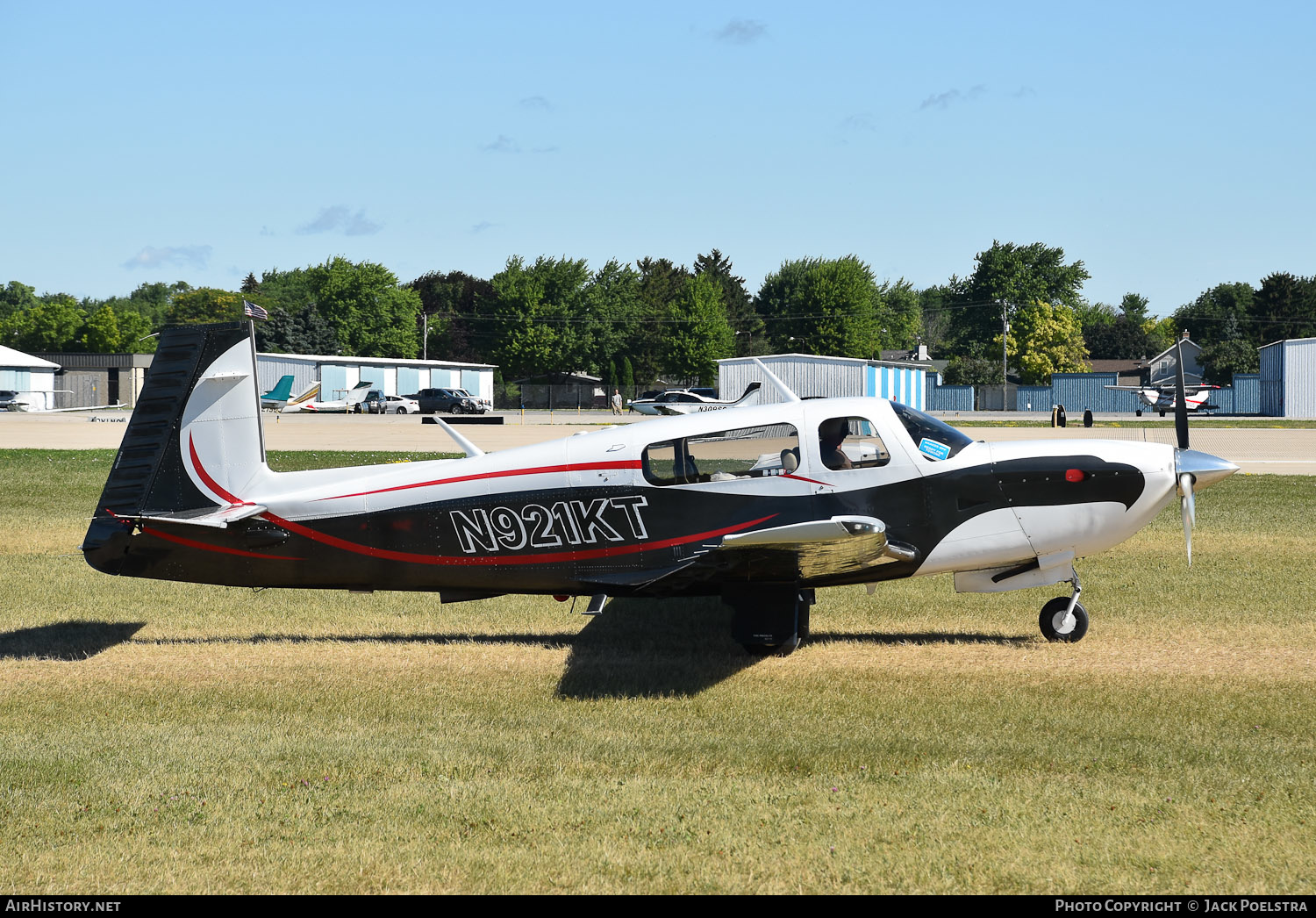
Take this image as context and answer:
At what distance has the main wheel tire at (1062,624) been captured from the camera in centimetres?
998

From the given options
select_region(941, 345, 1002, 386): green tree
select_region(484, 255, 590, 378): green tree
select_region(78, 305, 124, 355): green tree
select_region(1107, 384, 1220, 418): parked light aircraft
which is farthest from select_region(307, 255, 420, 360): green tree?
select_region(1107, 384, 1220, 418): parked light aircraft

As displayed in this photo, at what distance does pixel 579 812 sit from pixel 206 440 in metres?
5.47

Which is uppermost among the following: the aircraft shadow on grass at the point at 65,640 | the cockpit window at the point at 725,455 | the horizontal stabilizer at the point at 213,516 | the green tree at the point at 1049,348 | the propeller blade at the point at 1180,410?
→ the green tree at the point at 1049,348

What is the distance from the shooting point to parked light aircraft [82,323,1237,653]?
29.8 ft

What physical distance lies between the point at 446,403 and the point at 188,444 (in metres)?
58.0

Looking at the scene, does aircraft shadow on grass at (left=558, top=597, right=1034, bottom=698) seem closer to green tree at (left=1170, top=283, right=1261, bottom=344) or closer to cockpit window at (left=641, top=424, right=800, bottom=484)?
cockpit window at (left=641, top=424, right=800, bottom=484)

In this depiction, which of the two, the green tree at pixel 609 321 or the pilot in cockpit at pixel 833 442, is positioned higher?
the green tree at pixel 609 321

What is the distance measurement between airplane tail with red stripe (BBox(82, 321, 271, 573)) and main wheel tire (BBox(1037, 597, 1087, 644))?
7.26 meters

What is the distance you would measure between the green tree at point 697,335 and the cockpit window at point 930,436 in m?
98.9

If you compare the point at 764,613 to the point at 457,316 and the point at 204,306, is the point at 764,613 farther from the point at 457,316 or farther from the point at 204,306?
the point at 204,306

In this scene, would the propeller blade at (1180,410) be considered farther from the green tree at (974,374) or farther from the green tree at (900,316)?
the green tree at (900,316)

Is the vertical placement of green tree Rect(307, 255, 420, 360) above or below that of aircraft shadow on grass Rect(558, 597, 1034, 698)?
above

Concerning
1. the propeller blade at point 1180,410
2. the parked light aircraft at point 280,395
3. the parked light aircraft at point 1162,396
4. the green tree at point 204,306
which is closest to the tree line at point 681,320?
the green tree at point 204,306

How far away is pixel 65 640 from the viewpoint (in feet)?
34.4
